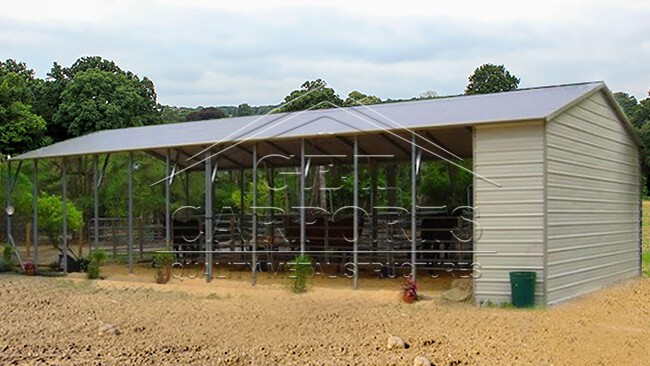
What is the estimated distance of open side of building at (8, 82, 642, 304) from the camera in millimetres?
9133

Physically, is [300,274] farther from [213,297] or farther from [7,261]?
[7,261]

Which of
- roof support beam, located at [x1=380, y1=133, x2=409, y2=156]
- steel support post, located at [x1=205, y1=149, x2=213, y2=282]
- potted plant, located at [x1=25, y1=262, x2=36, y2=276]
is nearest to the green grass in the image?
roof support beam, located at [x1=380, y1=133, x2=409, y2=156]

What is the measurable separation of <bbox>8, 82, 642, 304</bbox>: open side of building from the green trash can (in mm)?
232

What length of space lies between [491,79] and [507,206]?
28717 millimetres

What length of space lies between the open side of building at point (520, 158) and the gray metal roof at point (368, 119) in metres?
0.03

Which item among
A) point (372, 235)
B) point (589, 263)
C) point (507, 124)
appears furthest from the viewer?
point (372, 235)

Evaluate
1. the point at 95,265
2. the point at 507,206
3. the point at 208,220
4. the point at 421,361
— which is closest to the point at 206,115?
the point at 95,265

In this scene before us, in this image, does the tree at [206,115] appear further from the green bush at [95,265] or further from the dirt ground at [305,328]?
the dirt ground at [305,328]

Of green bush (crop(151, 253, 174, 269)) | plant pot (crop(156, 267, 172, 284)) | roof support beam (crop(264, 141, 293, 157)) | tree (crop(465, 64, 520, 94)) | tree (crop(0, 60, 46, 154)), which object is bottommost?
plant pot (crop(156, 267, 172, 284))

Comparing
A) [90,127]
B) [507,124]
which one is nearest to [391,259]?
[507,124]

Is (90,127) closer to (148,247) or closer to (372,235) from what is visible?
(148,247)

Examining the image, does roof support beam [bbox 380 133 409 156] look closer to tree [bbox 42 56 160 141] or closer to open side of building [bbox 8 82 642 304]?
open side of building [bbox 8 82 642 304]

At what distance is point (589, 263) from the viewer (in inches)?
Answer: 419

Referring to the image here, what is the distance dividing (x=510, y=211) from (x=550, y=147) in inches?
40.3
